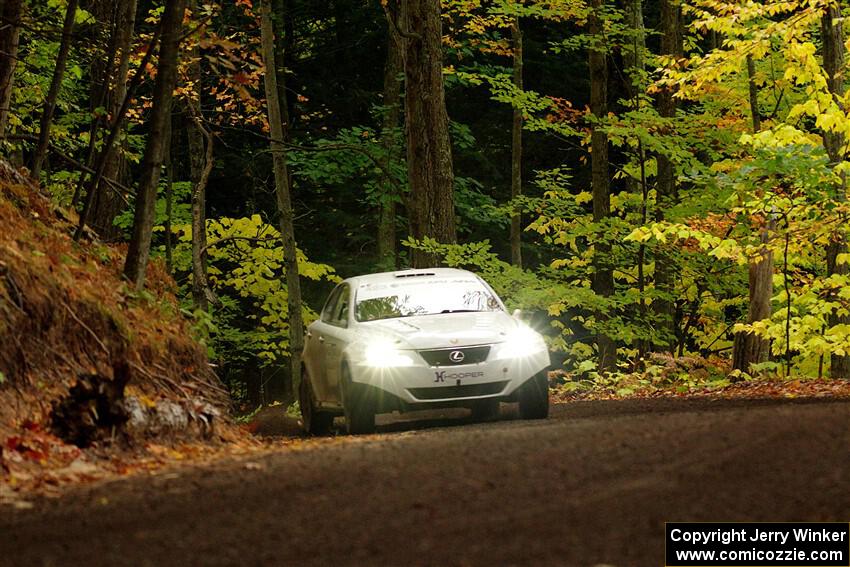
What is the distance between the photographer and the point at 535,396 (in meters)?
12.3

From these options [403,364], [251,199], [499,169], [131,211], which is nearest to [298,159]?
[131,211]

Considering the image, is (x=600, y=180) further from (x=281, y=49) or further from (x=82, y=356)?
(x=82, y=356)

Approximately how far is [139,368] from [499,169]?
2587cm

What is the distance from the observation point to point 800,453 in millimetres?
7082

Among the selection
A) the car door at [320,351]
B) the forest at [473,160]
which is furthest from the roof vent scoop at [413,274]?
the forest at [473,160]

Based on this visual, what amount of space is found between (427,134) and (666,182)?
867 centimetres

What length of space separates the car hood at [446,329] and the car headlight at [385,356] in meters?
0.11

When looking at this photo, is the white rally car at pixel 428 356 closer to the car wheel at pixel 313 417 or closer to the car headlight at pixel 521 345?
the car headlight at pixel 521 345

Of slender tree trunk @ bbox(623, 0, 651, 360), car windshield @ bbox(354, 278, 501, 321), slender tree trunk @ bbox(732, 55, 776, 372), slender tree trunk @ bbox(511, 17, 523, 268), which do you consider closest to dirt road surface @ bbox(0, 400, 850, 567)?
car windshield @ bbox(354, 278, 501, 321)

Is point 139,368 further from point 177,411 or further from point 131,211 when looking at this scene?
point 131,211

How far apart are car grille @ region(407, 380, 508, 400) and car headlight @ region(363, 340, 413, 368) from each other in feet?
1.02

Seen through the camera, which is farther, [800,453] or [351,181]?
[351,181]

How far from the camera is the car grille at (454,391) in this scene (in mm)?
11773

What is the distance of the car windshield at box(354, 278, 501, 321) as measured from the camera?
1313cm
